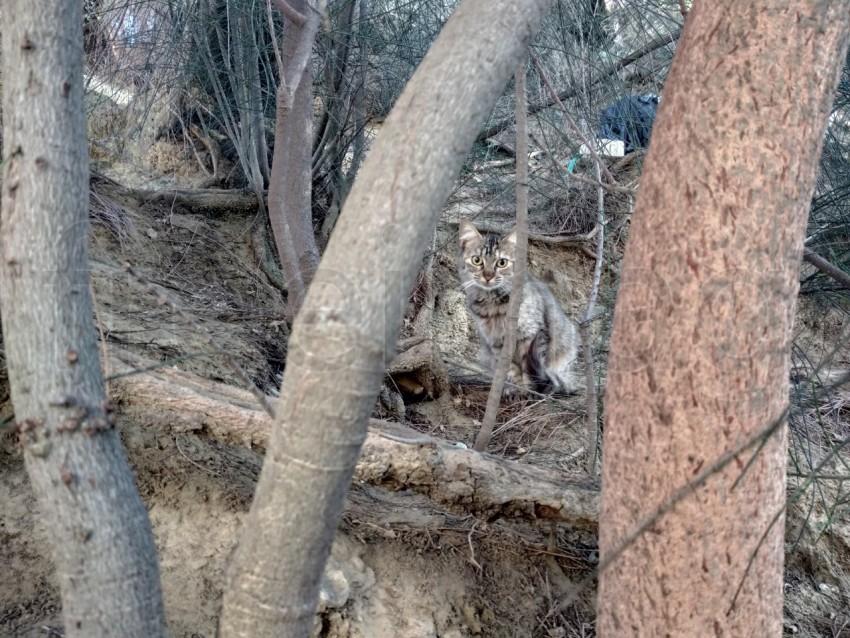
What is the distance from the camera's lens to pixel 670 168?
1.52 metres

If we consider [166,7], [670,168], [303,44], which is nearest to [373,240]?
[670,168]

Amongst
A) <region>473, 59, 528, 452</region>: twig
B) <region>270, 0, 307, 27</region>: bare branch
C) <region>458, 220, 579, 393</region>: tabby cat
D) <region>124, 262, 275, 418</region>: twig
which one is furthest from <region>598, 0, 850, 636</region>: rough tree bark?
<region>458, 220, 579, 393</region>: tabby cat

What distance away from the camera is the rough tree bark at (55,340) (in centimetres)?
128

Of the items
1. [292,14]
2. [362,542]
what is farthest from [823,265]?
[292,14]

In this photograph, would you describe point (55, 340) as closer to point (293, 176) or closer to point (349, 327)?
point (349, 327)

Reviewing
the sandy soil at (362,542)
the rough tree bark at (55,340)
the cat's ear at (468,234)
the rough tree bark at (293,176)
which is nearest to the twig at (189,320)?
the rough tree bark at (55,340)

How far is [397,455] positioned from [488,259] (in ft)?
8.37

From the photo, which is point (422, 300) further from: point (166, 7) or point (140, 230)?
point (166, 7)

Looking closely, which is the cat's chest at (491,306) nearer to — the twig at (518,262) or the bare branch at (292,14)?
the twig at (518,262)

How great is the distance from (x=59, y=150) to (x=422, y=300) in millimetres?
4477

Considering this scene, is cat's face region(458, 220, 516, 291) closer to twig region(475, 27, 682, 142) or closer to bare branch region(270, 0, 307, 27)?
twig region(475, 27, 682, 142)

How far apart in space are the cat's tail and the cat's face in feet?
1.31

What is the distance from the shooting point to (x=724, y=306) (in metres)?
1.45

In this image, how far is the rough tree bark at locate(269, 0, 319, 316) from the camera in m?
3.46
